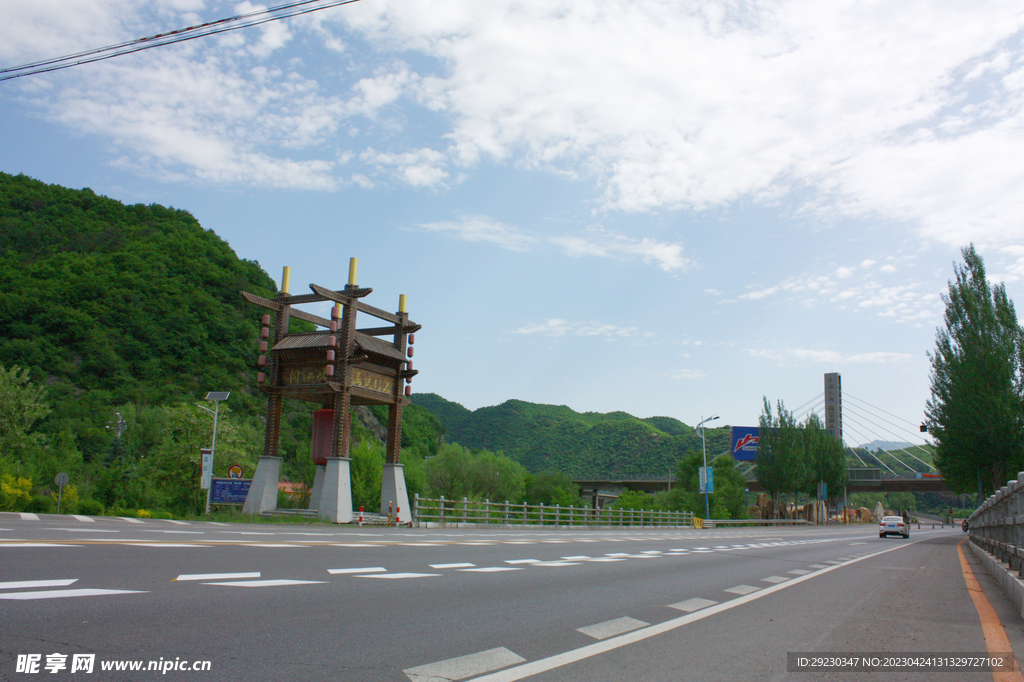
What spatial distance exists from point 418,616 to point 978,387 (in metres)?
35.1

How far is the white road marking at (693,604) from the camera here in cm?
688

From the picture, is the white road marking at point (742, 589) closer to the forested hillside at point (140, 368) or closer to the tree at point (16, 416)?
the forested hillside at point (140, 368)

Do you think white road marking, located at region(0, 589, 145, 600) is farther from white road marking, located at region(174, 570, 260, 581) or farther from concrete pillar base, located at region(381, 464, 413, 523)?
concrete pillar base, located at region(381, 464, 413, 523)

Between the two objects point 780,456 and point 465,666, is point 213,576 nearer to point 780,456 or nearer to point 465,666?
point 465,666

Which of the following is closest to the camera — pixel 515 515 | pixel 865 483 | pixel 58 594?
pixel 58 594

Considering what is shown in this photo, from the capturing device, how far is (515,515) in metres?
30.4

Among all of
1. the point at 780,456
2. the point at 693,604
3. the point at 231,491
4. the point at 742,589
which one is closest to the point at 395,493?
the point at 231,491

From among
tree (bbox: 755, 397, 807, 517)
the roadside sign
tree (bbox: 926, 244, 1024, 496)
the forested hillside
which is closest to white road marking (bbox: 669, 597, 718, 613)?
the roadside sign

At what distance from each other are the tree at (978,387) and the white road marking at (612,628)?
33.1 metres

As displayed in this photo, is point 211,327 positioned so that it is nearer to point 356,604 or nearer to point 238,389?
point 238,389

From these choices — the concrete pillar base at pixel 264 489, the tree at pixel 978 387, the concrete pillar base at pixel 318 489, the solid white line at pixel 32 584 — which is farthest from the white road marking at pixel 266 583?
the tree at pixel 978 387

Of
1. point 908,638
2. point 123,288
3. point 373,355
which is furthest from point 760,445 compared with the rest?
point 123,288

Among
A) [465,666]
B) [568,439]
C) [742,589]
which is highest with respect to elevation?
[568,439]

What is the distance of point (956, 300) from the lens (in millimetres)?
35125
